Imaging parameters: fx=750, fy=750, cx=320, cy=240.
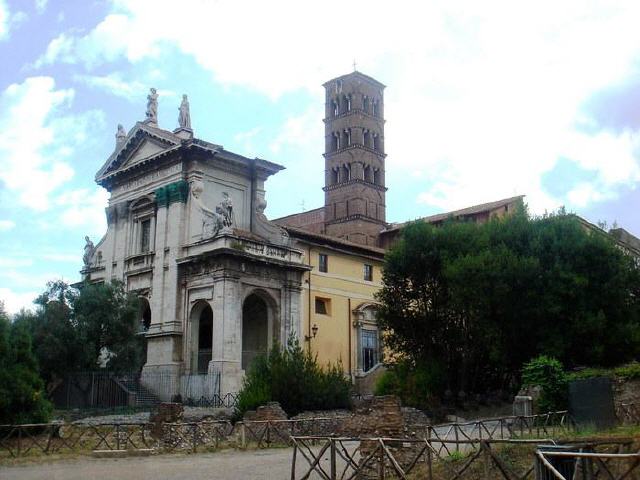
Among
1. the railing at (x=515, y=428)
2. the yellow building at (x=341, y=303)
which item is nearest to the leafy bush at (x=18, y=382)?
the railing at (x=515, y=428)

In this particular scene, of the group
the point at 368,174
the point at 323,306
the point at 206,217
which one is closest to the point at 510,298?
the point at 323,306

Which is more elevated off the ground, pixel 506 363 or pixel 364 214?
pixel 364 214

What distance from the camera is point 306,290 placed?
44.1 meters

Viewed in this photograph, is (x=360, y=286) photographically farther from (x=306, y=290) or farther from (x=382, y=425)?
(x=382, y=425)

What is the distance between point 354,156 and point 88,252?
3320 cm

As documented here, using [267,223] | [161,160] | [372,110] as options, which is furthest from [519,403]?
[372,110]

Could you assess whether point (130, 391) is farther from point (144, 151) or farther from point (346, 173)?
point (346, 173)

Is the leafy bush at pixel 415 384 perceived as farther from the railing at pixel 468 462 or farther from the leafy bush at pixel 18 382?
the railing at pixel 468 462

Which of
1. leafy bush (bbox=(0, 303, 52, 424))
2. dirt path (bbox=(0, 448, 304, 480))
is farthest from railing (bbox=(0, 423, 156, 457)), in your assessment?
dirt path (bbox=(0, 448, 304, 480))

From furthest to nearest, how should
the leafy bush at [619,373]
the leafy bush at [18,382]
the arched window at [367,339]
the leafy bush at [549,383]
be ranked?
the arched window at [367,339] < the leafy bush at [549,383] < the leafy bush at [619,373] < the leafy bush at [18,382]

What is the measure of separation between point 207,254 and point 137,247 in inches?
300

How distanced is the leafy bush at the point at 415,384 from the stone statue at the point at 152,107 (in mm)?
22221

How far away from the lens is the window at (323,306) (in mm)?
45531

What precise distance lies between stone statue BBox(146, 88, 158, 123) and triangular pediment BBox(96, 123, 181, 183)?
1091mm
